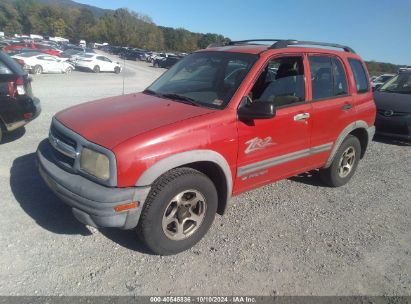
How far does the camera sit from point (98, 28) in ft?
343

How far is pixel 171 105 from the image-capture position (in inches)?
140

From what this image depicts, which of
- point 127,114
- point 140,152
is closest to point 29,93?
point 127,114

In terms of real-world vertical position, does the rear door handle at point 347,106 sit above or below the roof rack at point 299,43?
below

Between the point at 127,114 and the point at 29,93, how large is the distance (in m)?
3.51

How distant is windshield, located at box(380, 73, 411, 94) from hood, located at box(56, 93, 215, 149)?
7.38 metres

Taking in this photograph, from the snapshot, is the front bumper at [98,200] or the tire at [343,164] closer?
the front bumper at [98,200]

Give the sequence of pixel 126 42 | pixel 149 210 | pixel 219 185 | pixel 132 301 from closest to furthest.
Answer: pixel 132 301 → pixel 149 210 → pixel 219 185 → pixel 126 42

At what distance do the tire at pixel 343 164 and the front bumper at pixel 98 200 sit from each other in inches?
119

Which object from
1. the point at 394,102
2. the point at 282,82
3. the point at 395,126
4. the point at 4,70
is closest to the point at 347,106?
the point at 282,82

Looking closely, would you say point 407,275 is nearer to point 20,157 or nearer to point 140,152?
point 140,152

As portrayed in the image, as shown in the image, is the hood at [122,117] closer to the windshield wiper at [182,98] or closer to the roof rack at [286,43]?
the windshield wiper at [182,98]

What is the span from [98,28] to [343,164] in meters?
111

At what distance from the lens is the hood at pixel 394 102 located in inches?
316

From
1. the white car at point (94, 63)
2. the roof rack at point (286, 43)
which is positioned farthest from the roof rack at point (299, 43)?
the white car at point (94, 63)
